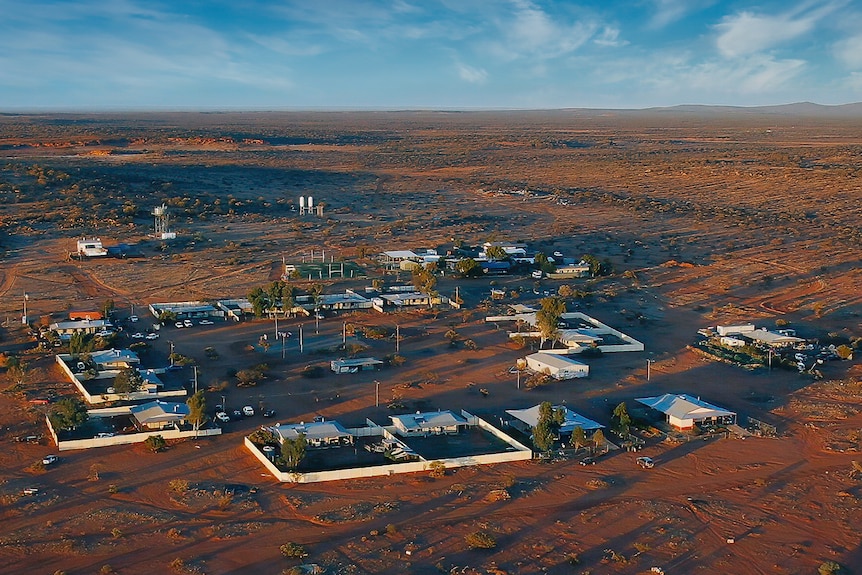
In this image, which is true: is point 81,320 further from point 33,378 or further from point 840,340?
point 840,340

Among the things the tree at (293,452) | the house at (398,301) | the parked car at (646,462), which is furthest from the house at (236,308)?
the parked car at (646,462)

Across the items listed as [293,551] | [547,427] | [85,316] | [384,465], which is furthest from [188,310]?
[293,551]

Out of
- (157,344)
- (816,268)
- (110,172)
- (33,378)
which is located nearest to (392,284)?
(157,344)

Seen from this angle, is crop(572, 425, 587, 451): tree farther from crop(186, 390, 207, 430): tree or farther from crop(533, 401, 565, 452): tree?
crop(186, 390, 207, 430): tree

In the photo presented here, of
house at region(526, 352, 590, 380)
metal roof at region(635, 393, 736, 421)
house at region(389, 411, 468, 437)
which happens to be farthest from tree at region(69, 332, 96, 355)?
metal roof at region(635, 393, 736, 421)

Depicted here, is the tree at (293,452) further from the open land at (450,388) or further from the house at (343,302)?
the house at (343,302)

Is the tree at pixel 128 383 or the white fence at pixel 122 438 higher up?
the tree at pixel 128 383

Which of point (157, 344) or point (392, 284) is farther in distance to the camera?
point (392, 284)
